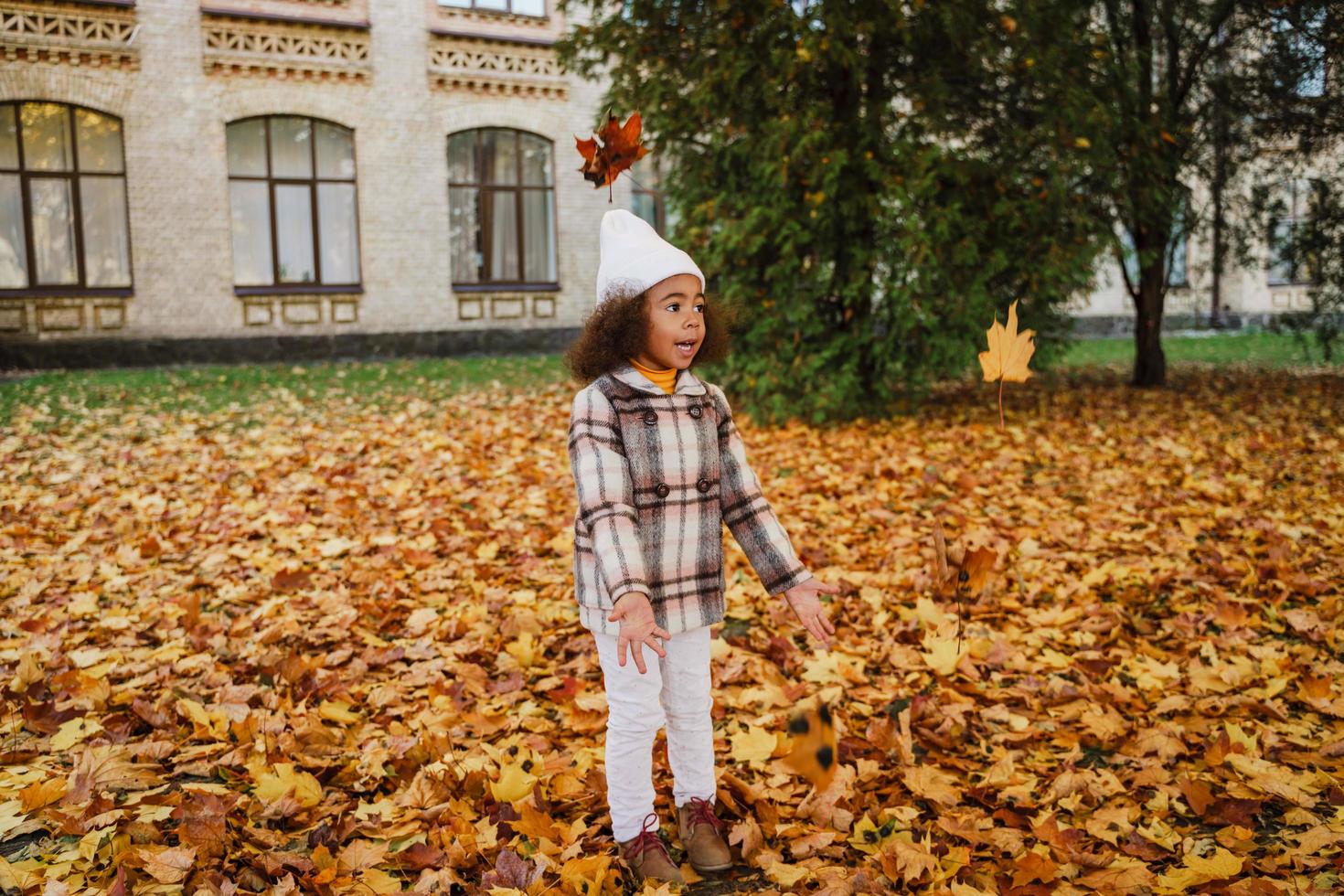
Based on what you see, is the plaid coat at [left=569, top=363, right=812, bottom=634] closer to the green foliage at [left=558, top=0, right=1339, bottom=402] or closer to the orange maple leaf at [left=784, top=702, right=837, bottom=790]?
the orange maple leaf at [left=784, top=702, right=837, bottom=790]

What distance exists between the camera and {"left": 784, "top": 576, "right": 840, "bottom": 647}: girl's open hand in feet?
7.75

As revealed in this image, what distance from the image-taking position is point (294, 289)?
1655 cm

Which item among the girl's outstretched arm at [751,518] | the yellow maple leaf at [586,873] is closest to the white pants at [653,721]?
the yellow maple leaf at [586,873]

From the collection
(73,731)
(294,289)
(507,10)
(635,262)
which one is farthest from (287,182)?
(635,262)

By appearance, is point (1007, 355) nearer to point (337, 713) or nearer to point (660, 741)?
point (660, 741)

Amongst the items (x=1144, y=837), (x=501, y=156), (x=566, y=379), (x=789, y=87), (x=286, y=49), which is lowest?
(x=1144, y=837)

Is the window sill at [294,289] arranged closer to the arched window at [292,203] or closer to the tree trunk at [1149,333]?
the arched window at [292,203]

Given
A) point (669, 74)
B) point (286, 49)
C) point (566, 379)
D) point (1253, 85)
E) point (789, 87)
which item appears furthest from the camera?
point (286, 49)

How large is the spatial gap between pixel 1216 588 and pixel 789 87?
5594 millimetres

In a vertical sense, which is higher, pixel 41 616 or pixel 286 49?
pixel 286 49

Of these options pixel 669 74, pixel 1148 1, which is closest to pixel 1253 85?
pixel 1148 1

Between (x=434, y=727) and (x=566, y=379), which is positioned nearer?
(x=434, y=727)

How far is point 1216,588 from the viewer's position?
438cm

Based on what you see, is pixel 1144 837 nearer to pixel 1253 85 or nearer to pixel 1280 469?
pixel 1280 469
